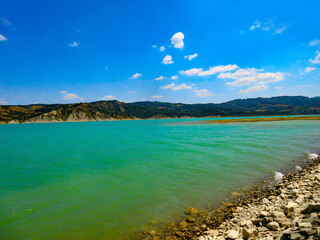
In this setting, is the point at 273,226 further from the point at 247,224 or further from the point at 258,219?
the point at 247,224

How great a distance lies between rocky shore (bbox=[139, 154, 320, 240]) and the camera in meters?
5.81

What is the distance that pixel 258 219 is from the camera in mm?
7035

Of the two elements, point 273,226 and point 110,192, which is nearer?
point 273,226

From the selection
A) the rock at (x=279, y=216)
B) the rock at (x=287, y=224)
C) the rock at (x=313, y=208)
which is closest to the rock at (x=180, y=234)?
the rock at (x=279, y=216)

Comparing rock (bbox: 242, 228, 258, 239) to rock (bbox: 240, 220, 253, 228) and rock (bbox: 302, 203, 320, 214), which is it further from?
rock (bbox: 302, 203, 320, 214)

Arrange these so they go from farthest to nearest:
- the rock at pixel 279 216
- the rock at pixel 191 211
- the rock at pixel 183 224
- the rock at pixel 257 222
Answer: the rock at pixel 191 211
the rock at pixel 183 224
the rock at pixel 257 222
the rock at pixel 279 216

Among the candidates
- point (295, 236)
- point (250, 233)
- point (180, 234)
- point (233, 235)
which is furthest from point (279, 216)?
point (180, 234)

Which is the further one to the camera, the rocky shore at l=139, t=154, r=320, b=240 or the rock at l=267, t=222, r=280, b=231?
the rock at l=267, t=222, r=280, b=231

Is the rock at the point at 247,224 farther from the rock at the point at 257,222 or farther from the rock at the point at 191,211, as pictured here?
the rock at the point at 191,211

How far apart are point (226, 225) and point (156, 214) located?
3896mm

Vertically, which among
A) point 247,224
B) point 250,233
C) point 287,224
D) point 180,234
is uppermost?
point 287,224


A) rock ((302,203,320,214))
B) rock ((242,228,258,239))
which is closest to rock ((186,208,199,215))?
rock ((242,228,258,239))

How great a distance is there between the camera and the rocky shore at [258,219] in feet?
19.0

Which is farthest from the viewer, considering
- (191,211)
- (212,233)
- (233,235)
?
(191,211)
